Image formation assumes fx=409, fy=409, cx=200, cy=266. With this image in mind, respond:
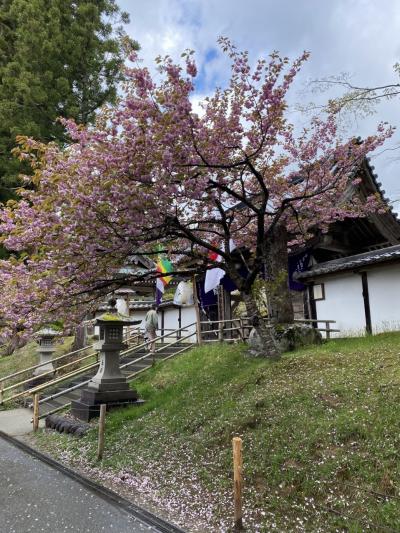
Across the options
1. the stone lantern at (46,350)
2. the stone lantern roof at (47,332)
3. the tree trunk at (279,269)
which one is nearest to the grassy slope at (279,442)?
the tree trunk at (279,269)

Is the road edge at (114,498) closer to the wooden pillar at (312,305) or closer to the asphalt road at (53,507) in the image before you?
the asphalt road at (53,507)

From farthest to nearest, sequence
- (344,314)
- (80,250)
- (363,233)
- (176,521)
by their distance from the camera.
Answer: (363,233) < (344,314) < (80,250) < (176,521)

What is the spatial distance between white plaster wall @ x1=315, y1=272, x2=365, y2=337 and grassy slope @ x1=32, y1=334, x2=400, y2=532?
1.54 m

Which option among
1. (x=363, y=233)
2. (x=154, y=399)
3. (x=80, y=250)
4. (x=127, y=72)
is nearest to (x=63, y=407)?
(x=154, y=399)

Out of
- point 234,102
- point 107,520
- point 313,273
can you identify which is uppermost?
point 234,102

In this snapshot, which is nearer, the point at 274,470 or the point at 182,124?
the point at 274,470

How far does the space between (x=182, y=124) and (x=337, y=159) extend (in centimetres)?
497

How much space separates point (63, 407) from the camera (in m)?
12.3

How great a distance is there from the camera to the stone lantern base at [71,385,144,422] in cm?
1064

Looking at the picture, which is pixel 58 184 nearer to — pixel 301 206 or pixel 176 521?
pixel 176 521

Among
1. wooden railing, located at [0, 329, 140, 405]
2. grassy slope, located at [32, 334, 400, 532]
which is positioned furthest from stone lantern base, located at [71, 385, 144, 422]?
wooden railing, located at [0, 329, 140, 405]

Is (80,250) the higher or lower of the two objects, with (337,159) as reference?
lower

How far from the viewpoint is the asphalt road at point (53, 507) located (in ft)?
17.2

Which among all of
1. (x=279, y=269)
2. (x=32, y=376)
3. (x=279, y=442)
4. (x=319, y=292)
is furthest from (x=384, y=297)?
(x=32, y=376)
